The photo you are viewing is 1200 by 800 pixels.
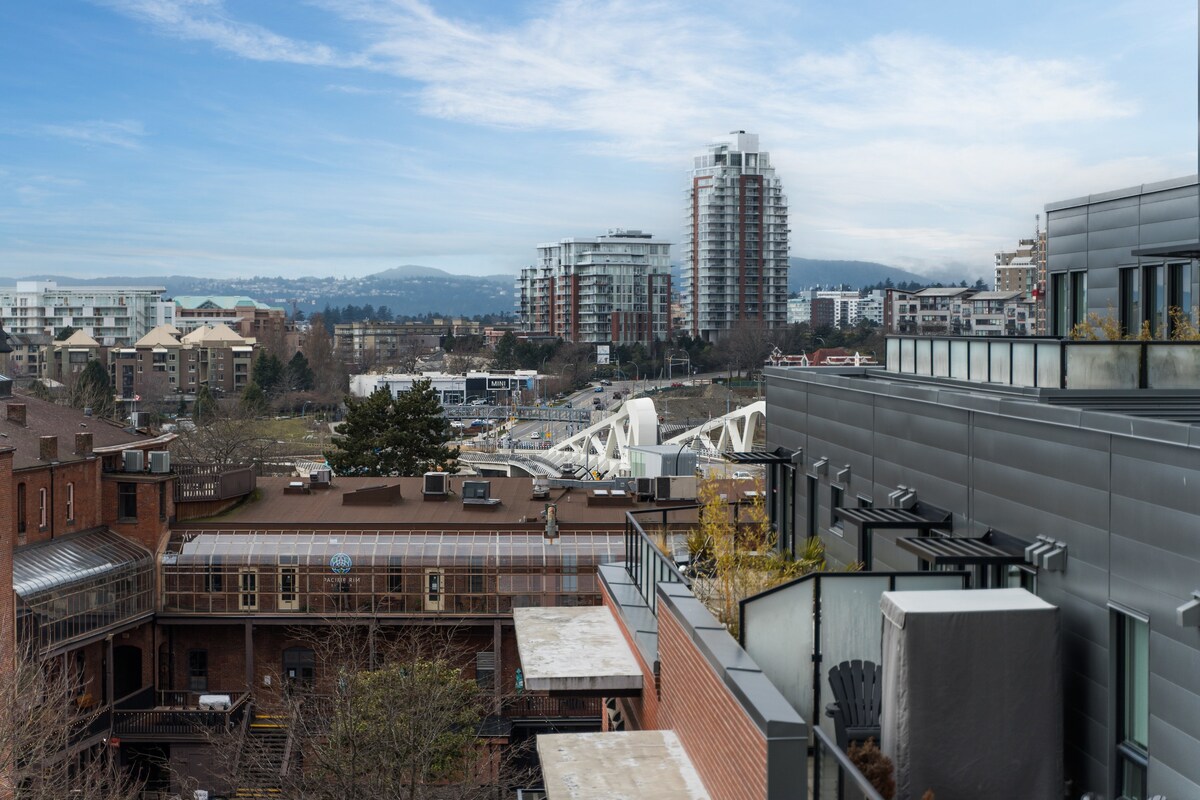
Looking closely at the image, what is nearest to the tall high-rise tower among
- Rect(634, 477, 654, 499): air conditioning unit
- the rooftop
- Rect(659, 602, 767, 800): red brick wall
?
Rect(634, 477, 654, 499): air conditioning unit

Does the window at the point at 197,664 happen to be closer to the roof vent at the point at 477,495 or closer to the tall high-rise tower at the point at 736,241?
the roof vent at the point at 477,495

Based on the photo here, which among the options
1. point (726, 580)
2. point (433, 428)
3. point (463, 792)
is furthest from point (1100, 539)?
point (433, 428)

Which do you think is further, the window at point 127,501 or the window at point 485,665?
the window at point 127,501

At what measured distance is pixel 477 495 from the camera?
147ft

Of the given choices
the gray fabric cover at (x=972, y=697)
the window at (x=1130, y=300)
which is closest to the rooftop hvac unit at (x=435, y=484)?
the window at (x=1130, y=300)

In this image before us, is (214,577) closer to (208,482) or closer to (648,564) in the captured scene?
(208,482)

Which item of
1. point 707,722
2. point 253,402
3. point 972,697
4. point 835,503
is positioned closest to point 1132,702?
point 972,697

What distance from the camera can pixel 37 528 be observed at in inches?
1486

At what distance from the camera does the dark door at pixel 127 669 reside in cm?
4006

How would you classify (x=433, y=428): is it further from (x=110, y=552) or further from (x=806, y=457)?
(x=806, y=457)

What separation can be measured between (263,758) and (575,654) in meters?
18.0

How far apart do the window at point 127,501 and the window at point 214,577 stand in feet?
11.0

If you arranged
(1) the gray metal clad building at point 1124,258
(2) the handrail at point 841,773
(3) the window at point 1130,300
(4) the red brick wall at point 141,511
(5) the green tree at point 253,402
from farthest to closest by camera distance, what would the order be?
(5) the green tree at point 253,402 → (4) the red brick wall at point 141,511 → (3) the window at point 1130,300 → (1) the gray metal clad building at point 1124,258 → (2) the handrail at point 841,773

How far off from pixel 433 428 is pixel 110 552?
97.8 feet
